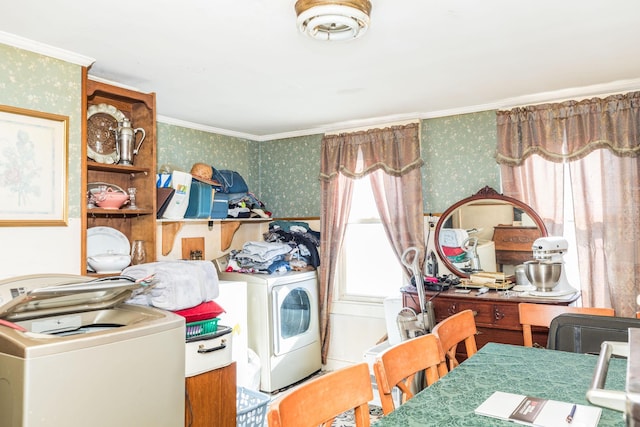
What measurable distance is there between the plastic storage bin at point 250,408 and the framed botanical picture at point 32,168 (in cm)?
150

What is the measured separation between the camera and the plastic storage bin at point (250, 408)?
8.91 feet

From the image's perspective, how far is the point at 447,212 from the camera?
12.5ft

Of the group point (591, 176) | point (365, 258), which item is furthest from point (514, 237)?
point (365, 258)

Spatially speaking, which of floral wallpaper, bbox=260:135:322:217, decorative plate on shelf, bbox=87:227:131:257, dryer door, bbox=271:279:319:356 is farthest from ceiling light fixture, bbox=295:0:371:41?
floral wallpaper, bbox=260:135:322:217

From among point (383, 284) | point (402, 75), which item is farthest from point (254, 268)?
point (402, 75)

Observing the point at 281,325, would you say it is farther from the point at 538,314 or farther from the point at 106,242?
the point at 538,314

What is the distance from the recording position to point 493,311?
3115mm

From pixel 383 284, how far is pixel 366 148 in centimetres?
128

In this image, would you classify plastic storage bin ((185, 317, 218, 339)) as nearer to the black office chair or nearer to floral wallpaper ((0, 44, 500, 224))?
floral wallpaper ((0, 44, 500, 224))

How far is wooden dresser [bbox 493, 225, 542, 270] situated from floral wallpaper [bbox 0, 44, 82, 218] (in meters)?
3.00

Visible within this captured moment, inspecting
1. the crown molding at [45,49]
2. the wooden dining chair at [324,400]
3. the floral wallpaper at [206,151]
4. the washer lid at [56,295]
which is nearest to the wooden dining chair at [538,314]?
the wooden dining chair at [324,400]

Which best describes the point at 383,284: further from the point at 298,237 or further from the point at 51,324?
the point at 51,324

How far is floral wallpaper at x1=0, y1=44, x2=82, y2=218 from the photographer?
2264 millimetres

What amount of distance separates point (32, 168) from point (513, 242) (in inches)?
129
